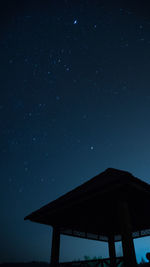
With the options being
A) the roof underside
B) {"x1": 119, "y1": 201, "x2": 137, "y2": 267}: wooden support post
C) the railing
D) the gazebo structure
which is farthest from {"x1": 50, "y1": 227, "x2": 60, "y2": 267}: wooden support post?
{"x1": 119, "y1": 201, "x2": 137, "y2": 267}: wooden support post

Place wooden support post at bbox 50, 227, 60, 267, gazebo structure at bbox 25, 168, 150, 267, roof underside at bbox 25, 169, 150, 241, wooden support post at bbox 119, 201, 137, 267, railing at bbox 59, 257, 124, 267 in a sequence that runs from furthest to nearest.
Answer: wooden support post at bbox 50, 227, 60, 267 → railing at bbox 59, 257, 124, 267 → roof underside at bbox 25, 169, 150, 241 → gazebo structure at bbox 25, 168, 150, 267 → wooden support post at bbox 119, 201, 137, 267

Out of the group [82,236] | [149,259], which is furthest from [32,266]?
[149,259]

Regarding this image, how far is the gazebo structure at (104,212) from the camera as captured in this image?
16.6 feet

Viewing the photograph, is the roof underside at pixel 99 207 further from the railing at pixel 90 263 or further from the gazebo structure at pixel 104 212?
the railing at pixel 90 263

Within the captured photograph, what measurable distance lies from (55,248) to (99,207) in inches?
109

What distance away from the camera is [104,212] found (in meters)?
7.98

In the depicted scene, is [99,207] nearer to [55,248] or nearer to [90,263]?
[90,263]

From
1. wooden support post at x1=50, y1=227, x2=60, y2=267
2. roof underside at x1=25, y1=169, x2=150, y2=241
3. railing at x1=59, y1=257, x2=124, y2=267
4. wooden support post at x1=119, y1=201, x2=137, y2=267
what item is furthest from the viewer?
wooden support post at x1=50, y1=227, x2=60, y2=267

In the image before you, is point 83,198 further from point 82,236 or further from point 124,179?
point 82,236

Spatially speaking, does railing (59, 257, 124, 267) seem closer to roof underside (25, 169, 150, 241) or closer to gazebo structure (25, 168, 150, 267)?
gazebo structure (25, 168, 150, 267)

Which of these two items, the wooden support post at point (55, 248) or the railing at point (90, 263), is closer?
the railing at point (90, 263)

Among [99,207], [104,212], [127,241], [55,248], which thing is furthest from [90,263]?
[127,241]

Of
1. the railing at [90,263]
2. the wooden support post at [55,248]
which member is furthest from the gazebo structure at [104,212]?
the railing at [90,263]

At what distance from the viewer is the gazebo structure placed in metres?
5.07
